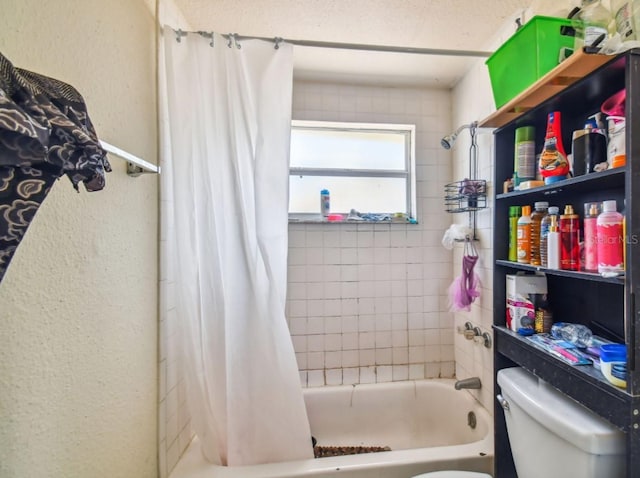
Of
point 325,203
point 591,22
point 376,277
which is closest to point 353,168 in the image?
point 325,203

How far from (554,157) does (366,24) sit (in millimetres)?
1024

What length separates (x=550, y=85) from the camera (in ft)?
2.87

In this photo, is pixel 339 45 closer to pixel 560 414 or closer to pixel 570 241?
pixel 570 241

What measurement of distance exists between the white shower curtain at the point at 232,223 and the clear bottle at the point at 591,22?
0.99 m

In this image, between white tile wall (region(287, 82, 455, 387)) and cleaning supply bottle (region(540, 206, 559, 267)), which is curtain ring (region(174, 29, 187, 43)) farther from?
cleaning supply bottle (region(540, 206, 559, 267))

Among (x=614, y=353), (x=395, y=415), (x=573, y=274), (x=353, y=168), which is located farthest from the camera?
(x=353, y=168)

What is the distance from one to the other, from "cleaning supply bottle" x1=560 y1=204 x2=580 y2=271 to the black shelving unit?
0.15 ft

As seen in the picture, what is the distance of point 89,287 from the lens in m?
0.80

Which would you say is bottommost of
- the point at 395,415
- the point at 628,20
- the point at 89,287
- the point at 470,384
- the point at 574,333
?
the point at 395,415

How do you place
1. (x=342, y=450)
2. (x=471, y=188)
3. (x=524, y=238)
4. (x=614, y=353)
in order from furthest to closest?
1. (x=342, y=450)
2. (x=471, y=188)
3. (x=524, y=238)
4. (x=614, y=353)

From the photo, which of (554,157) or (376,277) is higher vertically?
(554,157)

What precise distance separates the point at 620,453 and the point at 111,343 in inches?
55.9

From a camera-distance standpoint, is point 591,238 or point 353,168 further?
point 353,168

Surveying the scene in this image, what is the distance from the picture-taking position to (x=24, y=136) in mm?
353
